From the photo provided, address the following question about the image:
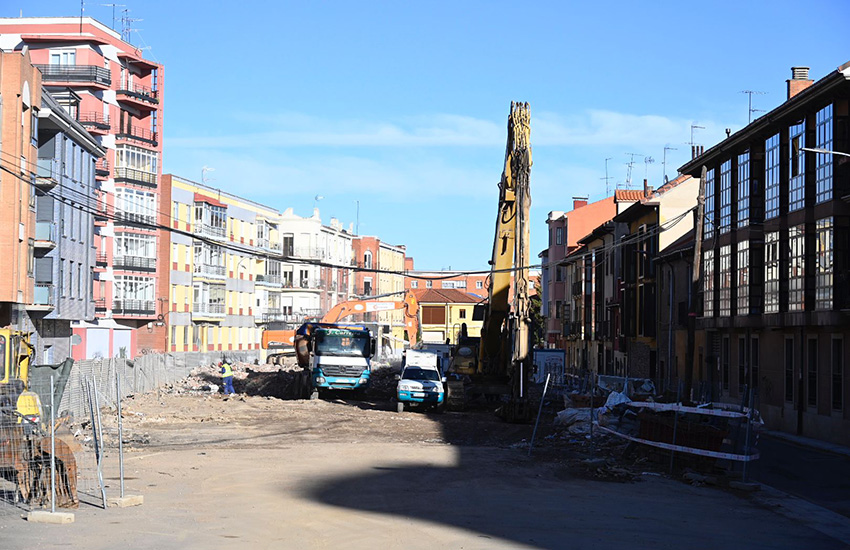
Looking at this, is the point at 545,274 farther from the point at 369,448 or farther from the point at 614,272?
the point at 369,448

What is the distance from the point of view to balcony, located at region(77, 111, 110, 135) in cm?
7431

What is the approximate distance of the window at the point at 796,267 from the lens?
3688cm

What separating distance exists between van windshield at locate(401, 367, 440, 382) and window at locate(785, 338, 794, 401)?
40.6ft

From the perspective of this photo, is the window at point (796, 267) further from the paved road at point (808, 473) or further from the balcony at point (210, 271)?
the balcony at point (210, 271)

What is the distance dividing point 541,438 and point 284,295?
273ft

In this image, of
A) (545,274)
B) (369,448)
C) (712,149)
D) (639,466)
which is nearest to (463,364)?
(712,149)

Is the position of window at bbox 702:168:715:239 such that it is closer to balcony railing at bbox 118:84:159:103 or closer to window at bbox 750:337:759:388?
window at bbox 750:337:759:388

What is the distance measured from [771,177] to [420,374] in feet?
47.6

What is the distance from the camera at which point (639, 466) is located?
24.2m

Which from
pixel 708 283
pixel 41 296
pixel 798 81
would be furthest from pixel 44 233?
pixel 798 81

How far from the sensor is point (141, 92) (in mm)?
80062

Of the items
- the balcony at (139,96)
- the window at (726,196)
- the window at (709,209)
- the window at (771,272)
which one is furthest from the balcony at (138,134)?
the window at (771,272)

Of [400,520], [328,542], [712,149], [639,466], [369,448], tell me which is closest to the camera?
[328,542]

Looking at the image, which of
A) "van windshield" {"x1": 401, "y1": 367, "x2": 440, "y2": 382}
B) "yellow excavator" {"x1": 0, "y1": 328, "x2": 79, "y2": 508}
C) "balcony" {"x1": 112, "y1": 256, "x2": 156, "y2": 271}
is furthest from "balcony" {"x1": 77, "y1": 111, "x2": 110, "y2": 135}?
"yellow excavator" {"x1": 0, "y1": 328, "x2": 79, "y2": 508}
